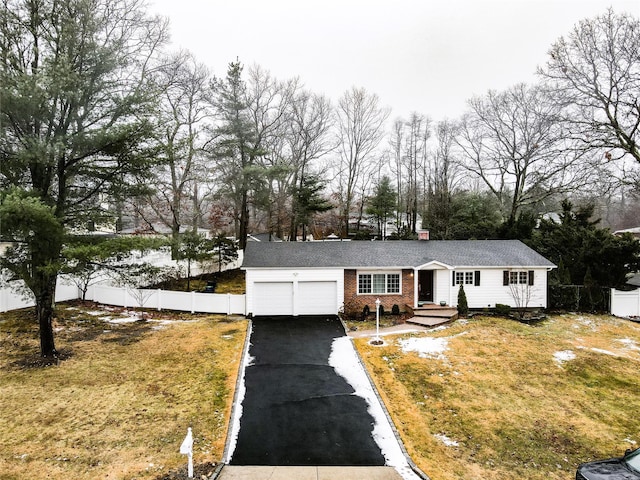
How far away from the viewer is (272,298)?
1833 cm

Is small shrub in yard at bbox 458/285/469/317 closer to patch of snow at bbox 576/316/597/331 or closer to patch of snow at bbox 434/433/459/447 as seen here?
patch of snow at bbox 576/316/597/331

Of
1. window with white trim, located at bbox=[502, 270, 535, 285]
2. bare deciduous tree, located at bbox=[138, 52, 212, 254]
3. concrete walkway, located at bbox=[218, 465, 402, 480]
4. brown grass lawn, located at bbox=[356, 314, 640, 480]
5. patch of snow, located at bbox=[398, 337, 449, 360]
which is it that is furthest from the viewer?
bare deciduous tree, located at bbox=[138, 52, 212, 254]

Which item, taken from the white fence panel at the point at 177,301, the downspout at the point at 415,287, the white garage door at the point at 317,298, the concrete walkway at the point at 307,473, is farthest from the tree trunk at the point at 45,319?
the downspout at the point at 415,287

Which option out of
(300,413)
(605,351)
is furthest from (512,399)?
(605,351)

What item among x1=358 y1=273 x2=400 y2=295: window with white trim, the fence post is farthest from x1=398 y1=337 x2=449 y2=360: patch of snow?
the fence post

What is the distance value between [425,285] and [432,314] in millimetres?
2697

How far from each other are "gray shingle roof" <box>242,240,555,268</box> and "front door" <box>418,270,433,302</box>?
1087mm

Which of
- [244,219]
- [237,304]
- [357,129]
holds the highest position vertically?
[357,129]

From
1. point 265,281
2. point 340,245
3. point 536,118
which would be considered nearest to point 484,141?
point 536,118

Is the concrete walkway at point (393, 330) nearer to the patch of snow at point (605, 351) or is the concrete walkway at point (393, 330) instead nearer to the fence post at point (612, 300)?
the patch of snow at point (605, 351)

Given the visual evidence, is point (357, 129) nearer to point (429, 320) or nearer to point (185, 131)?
point (185, 131)

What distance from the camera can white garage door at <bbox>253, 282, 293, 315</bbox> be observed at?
1827cm

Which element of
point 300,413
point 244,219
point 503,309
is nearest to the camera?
point 300,413

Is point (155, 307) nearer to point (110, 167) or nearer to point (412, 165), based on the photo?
point (110, 167)
